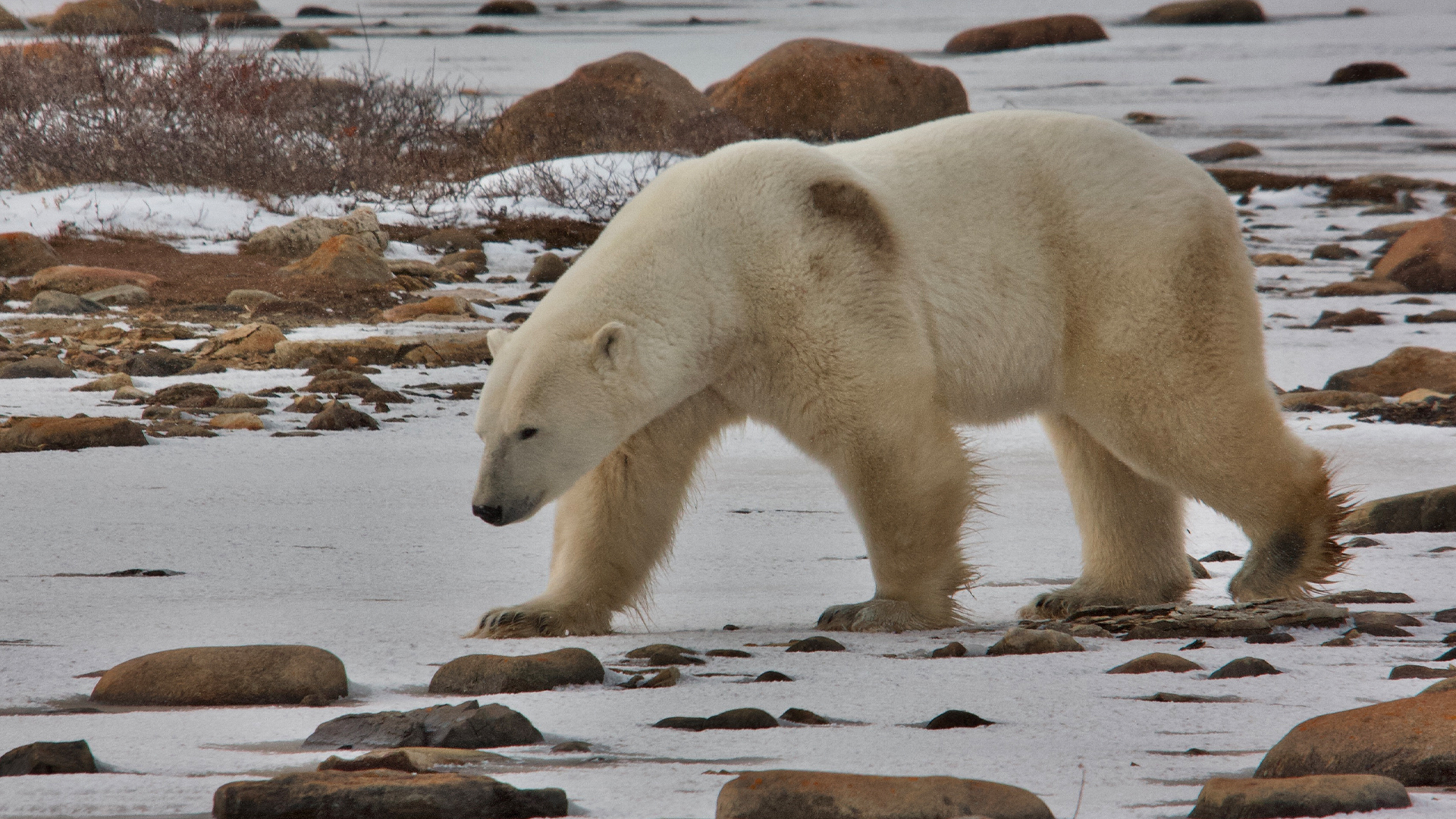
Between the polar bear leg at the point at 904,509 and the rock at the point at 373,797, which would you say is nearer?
the rock at the point at 373,797

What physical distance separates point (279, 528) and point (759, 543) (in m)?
1.50

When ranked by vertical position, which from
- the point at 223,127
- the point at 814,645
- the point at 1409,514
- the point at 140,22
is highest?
the point at 140,22

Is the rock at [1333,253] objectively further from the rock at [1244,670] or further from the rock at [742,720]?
the rock at [742,720]

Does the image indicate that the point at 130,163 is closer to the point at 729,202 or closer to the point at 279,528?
the point at 279,528

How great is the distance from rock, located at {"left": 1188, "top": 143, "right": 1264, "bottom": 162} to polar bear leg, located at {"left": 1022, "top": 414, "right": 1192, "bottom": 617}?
15.8 meters

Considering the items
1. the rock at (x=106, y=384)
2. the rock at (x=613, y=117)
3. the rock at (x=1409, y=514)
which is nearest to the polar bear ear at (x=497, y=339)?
the rock at (x=1409, y=514)

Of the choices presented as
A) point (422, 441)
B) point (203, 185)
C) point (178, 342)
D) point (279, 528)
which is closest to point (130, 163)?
point (203, 185)

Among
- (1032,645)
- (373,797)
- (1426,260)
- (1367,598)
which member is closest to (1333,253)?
(1426,260)

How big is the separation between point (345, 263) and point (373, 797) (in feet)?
27.4

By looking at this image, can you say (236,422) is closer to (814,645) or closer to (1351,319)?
(814,645)

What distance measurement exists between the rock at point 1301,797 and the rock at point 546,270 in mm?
8628

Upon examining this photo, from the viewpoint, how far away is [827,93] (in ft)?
61.3

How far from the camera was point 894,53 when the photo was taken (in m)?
19.6

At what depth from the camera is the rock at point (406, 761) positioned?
1.87m
